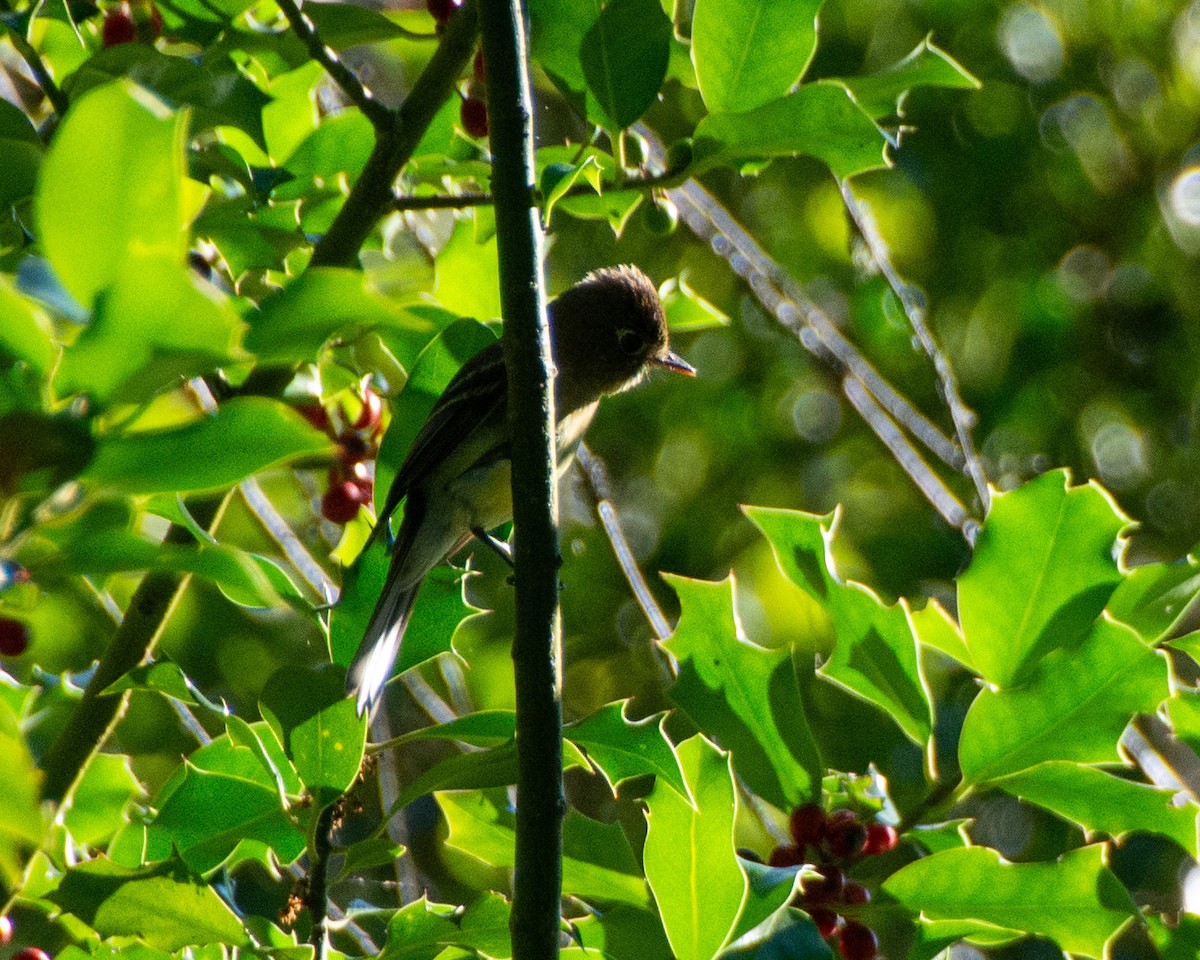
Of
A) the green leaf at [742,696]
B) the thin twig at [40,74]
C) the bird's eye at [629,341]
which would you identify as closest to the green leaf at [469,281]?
the thin twig at [40,74]

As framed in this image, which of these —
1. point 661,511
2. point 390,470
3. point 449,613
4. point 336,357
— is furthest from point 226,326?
point 661,511

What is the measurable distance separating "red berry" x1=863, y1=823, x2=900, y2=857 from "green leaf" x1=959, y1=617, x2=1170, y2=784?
19 centimetres

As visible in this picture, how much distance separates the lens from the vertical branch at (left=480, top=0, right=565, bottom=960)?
2.02m

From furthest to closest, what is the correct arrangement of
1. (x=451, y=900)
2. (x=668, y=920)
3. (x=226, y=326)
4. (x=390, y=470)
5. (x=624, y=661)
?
(x=624, y=661)
(x=451, y=900)
(x=390, y=470)
(x=668, y=920)
(x=226, y=326)

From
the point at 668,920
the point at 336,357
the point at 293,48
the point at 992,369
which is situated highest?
the point at 992,369

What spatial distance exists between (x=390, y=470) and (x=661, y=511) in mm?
3664

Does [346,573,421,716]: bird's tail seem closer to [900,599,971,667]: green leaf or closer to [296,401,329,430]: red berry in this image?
[296,401,329,430]: red berry

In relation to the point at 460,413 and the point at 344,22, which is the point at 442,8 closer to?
the point at 344,22

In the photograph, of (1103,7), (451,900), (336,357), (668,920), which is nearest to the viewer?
(668,920)

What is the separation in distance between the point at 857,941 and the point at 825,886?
22 centimetres

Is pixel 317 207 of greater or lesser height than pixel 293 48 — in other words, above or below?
below

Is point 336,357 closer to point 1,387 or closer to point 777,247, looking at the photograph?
point 1,387

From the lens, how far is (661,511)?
21.2ft

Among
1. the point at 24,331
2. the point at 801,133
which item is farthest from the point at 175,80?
the point at 24,331
